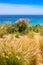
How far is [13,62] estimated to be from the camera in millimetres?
7438

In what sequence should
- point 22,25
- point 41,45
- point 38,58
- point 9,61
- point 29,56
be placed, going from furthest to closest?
point 22,25, point 41,45, point 38,58, point 29,56, point 9,61

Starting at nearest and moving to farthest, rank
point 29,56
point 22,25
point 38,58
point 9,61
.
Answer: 1. point 9,61
2. point 29,56
3. point 38,58
4. point 22,25

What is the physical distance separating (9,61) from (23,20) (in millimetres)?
10808

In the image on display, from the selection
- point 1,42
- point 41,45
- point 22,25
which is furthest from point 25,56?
point 22,25

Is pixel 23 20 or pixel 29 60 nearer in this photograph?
pixel 29 60

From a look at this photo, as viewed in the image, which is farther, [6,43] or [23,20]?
[23,20]

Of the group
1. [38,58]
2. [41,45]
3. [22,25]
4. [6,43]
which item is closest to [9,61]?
[6,43]

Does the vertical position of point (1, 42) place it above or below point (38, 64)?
above

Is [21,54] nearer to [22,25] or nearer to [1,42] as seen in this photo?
[1,42]

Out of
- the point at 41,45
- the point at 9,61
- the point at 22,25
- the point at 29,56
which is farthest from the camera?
the point at 22,25

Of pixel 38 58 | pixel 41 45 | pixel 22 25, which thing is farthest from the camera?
pixel 22 25

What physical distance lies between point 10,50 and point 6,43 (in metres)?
0.35

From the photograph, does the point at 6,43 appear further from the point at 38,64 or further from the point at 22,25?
the point at 22,25

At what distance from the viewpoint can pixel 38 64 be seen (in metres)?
8.73
